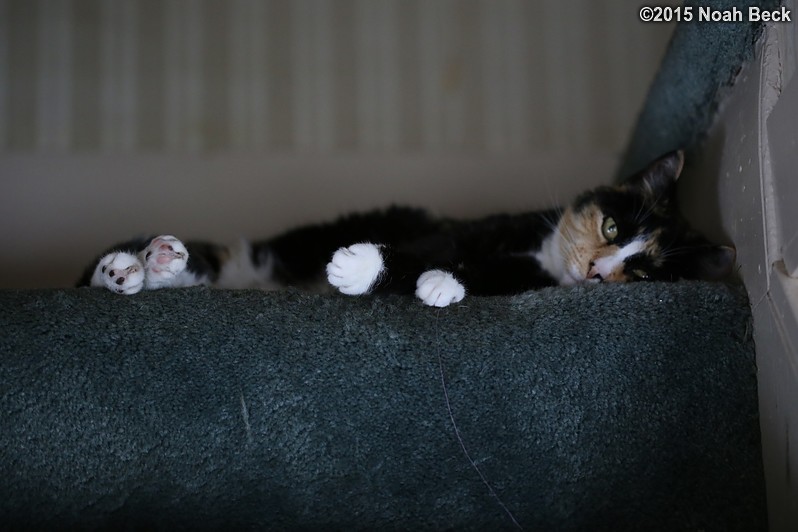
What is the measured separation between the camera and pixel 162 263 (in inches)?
44.2

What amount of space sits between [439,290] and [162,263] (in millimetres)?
438

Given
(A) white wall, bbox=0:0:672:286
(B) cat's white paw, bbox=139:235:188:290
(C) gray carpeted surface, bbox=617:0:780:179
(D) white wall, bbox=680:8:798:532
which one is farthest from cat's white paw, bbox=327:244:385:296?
(A) white wall, bbox=0:0:672:286

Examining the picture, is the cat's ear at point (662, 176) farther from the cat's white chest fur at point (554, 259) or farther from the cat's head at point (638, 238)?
the cat's white chest fur at point (554, 259)

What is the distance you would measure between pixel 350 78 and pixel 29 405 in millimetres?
1256

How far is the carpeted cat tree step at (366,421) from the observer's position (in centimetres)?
99

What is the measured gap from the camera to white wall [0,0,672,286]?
1812 mm

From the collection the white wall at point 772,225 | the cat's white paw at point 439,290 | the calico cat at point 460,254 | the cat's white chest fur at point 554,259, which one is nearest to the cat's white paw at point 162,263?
the calico cat at point 460,254

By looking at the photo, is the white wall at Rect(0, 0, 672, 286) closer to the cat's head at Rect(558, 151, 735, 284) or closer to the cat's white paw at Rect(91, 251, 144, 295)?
the cat's head at Rect(558, 151, 735, 284)

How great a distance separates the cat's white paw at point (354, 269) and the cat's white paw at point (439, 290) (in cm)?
7

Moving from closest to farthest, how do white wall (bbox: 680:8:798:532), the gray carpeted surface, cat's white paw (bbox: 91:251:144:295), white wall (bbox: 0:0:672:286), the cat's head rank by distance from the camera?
1. white wall (bbox: 680:8:798:532)
2. cat's white paw (bbox: 91:251:144:295)
3. the gray carpeted surface
4. the cat's head
5. white wall (bbox: 0:0:672:286)

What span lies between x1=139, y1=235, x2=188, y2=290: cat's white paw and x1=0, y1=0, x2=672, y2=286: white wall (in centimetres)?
71

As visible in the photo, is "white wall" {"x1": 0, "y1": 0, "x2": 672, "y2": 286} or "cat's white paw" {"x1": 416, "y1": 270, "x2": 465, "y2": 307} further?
"white wall" {"x1": 0, "y1": 0, "x2": 672, "y2": 286}

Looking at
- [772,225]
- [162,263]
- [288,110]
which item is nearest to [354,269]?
[162,263]

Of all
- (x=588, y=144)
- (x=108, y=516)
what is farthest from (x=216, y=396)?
(x=588, y=144)
